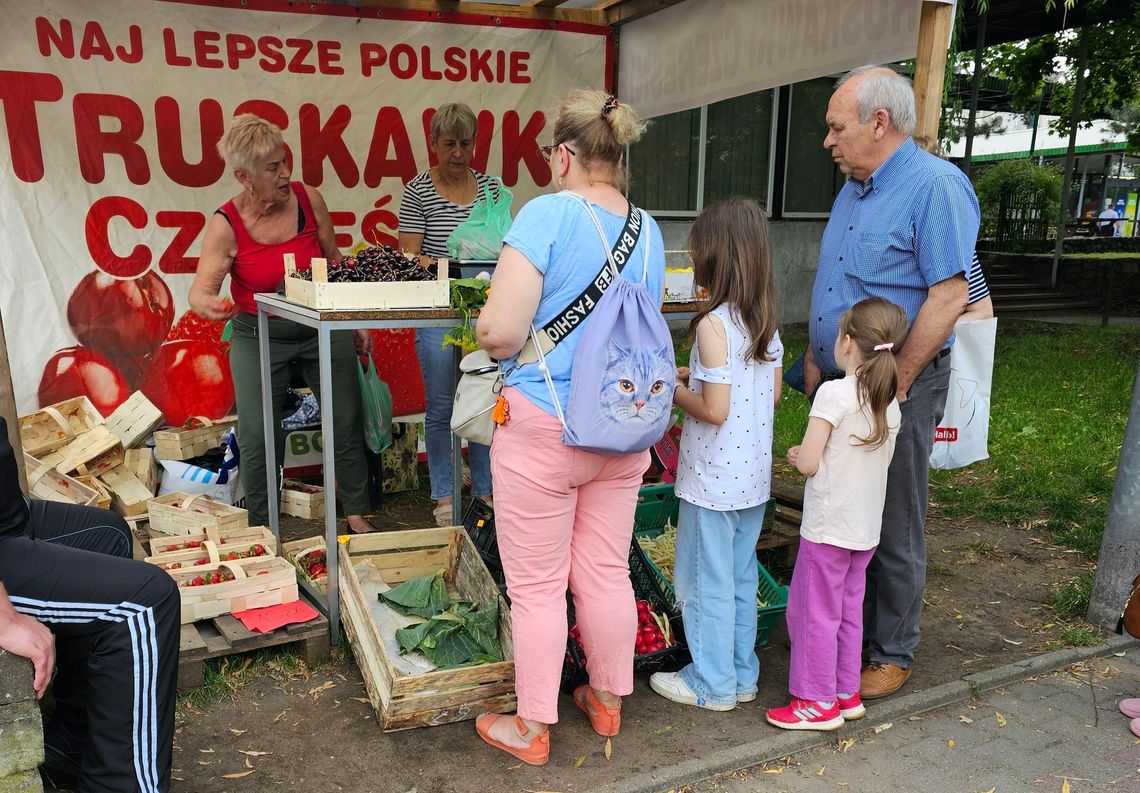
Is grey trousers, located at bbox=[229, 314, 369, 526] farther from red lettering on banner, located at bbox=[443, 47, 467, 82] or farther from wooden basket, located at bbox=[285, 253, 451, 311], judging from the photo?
red lettering on banner, located at bbox=[443, 47, 467, 82]

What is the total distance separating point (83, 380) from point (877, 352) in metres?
4.56

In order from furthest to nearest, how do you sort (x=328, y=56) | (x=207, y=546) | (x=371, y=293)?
(x=328, y=56)
(x=207, y=546)
(x=371, y=293)

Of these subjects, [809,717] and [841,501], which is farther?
[809,717]

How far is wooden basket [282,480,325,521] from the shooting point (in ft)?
17.0

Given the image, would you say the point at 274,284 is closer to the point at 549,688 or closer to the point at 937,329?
the point at 549,688

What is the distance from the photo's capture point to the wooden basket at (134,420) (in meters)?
5.25

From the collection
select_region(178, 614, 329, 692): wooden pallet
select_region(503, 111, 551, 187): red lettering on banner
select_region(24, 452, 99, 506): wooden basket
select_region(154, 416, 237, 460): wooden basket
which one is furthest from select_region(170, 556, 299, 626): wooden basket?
select_region(503, 111, 551, 187): red lettering on banner

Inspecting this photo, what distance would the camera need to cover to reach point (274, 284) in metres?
4.13

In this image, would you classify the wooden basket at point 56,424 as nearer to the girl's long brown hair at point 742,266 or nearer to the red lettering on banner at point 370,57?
the red lettering on banner at point 370,57

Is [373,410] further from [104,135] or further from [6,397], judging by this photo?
[104,135]

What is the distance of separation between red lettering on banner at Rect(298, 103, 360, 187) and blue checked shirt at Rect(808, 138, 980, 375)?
3.57 metres

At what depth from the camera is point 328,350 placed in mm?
3215

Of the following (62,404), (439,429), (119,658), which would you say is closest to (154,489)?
(62,404)

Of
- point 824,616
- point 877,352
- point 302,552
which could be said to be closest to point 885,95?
point 877,352
